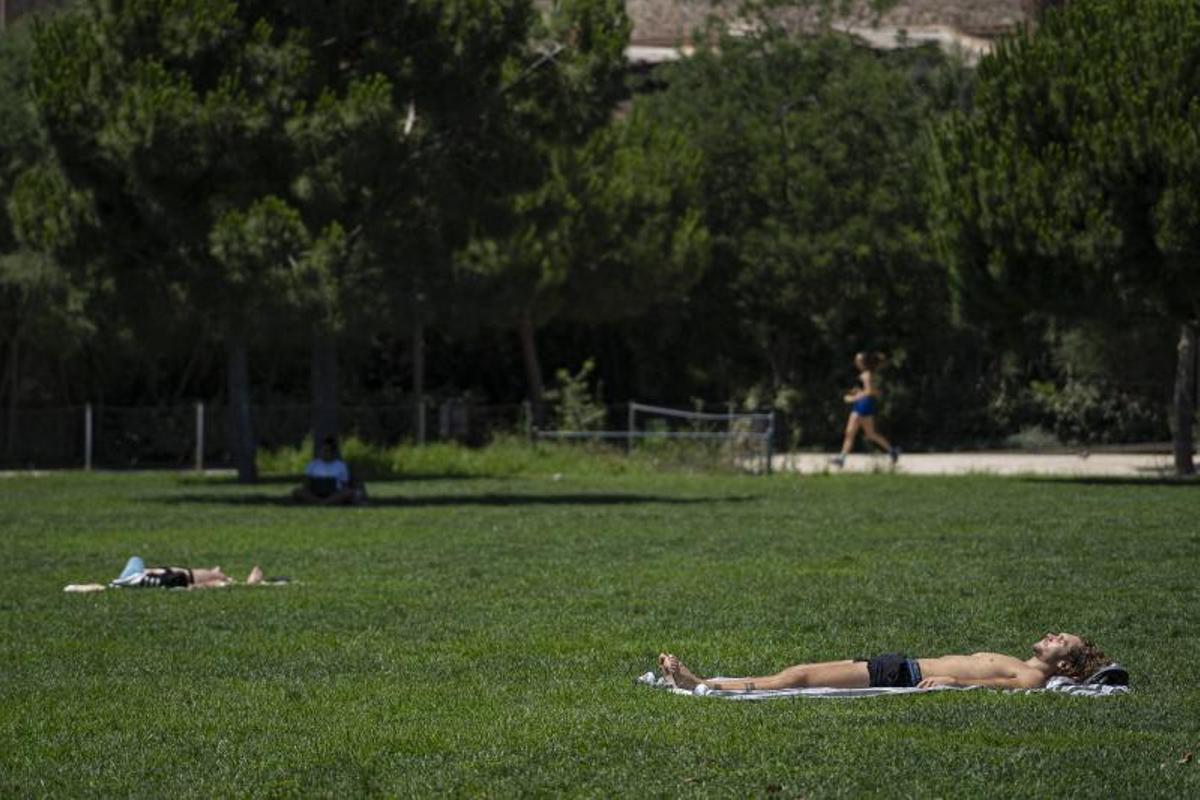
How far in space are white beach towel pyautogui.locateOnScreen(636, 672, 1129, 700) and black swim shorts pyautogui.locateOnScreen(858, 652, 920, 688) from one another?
6cm

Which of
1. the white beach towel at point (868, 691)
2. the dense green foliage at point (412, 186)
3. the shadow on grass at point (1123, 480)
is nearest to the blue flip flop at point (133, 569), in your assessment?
the white beach towel at point (868, 691)

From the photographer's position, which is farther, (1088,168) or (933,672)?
(1088,168)

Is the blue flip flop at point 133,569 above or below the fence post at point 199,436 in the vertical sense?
below

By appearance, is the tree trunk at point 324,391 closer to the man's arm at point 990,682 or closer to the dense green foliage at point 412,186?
the dense green foliage at point 412,186

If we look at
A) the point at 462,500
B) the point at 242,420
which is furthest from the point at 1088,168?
the point at 242,420

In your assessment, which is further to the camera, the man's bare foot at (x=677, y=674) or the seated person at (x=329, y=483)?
the seated person at (x=329, y=483)

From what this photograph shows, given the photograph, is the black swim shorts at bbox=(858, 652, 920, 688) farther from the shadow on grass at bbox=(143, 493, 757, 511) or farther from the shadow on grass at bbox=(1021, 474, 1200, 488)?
the shadow on grass at bbox=(1021, 474, 1200, 488)

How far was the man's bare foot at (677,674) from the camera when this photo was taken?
497 inches

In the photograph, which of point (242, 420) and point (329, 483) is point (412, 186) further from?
point (242, 420)

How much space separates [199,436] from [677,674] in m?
35.8

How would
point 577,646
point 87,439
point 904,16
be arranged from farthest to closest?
point 904,16
point 87,439
point 577,646

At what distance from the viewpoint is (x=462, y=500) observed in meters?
34.7

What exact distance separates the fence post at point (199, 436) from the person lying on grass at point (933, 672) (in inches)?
1371

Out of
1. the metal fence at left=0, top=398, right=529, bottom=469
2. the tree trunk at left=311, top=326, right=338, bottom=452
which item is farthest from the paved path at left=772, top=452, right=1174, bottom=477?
the tree trunk at left=311, top=326, right=338, bottom=452
